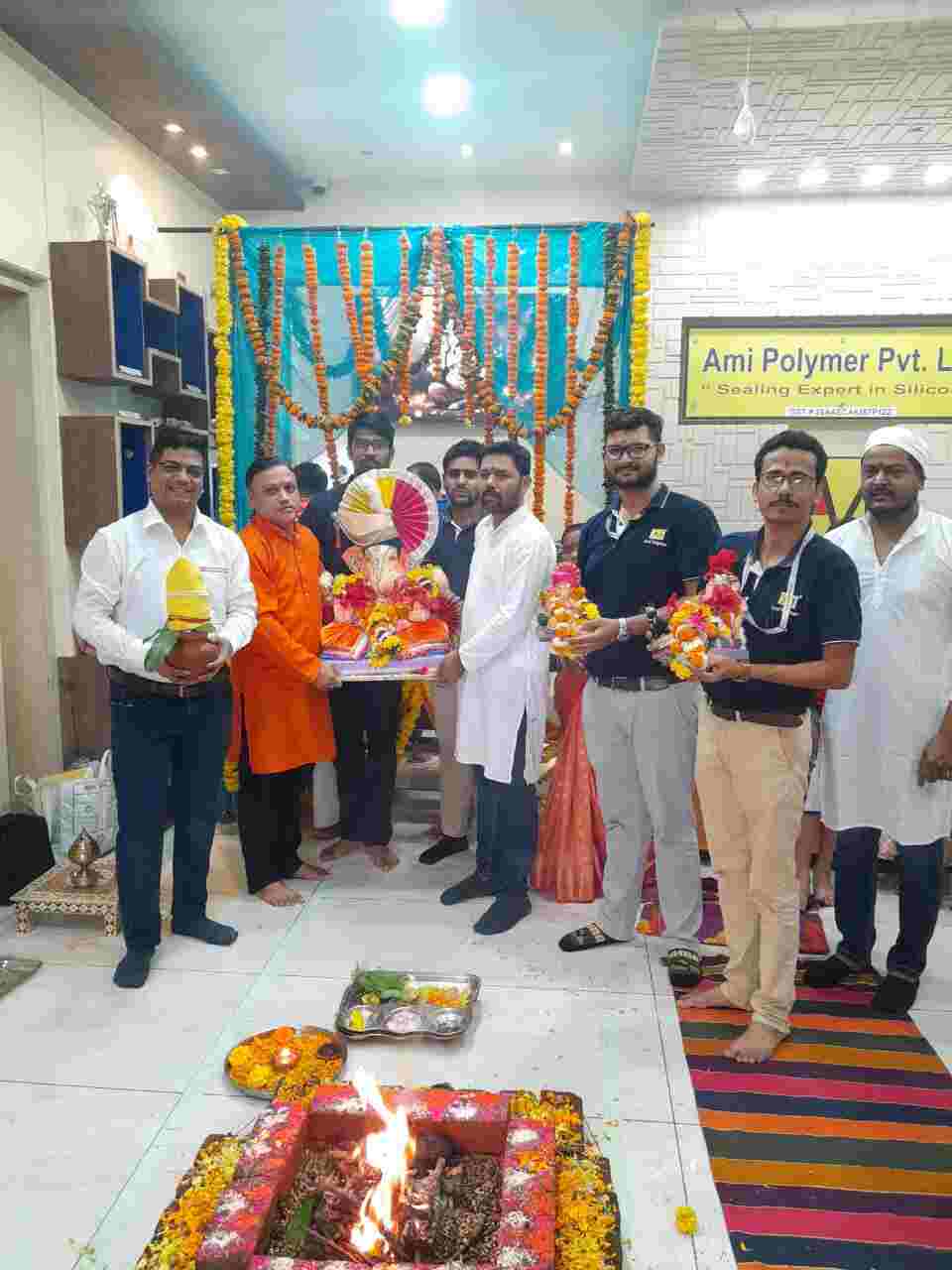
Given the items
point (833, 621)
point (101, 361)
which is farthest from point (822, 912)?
point (101, 361)

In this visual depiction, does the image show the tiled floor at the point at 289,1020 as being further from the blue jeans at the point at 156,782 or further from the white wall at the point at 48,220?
the white wall at the point at 48,220

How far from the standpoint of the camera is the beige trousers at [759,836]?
253 centimetres

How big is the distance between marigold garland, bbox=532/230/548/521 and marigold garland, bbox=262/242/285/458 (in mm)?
1195

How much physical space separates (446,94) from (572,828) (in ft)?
11.6

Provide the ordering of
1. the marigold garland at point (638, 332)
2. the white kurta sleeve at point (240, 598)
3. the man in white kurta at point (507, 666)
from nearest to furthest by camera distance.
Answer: the white kurta sleeve at point (240, 598)
the man in white kurta at point (507, 666)
the marigold garland at point (638, 332)

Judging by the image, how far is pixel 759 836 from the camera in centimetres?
257

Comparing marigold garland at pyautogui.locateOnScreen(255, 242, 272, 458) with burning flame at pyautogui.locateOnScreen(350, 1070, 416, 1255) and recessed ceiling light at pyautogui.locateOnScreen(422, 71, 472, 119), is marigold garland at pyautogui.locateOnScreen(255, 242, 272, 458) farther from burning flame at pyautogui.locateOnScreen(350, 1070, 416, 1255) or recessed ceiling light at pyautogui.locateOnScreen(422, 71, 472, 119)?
burning flame at pyautogui.locateOnScreen(350, 1070, 416, 1255)

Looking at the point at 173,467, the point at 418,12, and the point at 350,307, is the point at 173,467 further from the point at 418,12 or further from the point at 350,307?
the point at 418,12

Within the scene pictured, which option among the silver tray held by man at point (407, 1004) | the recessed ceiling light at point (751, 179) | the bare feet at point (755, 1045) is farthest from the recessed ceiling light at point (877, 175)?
the silver tray held by man at point (407, 1004)

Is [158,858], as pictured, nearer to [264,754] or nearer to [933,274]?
[264,754]

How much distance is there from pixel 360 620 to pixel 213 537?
78cm

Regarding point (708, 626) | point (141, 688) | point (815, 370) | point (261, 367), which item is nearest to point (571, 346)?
point (261, 367)

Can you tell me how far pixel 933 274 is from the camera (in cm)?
559

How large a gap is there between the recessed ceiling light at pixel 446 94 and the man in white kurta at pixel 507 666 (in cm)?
226
